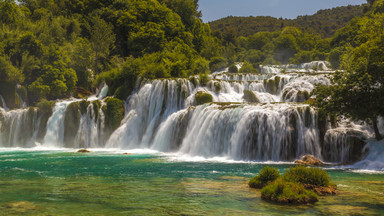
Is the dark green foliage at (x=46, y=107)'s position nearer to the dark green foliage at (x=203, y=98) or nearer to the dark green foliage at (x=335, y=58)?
the dark green foliage at (x=203, y=98)

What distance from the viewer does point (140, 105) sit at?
4300 centimetres

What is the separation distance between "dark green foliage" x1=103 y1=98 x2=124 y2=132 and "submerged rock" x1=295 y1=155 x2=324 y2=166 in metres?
25.1

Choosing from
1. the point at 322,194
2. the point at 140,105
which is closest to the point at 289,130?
the point at 322,194

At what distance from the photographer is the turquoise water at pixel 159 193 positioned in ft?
35.7

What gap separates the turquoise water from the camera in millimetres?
10883

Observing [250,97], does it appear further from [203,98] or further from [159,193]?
[159,193]

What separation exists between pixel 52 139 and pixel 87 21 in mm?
36925

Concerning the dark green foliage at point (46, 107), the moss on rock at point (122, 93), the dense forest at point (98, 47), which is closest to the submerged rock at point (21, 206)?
the dense forest at point (98, 47)

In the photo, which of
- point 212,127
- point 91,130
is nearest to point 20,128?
point 91,130

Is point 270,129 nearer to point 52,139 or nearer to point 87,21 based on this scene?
point 52,139

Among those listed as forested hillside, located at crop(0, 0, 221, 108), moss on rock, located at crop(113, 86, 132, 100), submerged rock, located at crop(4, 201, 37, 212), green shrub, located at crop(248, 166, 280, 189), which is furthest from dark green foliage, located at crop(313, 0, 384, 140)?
forested hillside, located at crop(0, 0, 221, 108)

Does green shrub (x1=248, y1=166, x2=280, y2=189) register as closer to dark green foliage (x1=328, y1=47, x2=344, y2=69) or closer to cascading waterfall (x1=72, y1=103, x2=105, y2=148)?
cascading waterfall (x1=72, y1=103, x2=105, y2=148)

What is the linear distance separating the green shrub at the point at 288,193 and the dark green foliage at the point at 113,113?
104 ft

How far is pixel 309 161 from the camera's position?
22625mm
